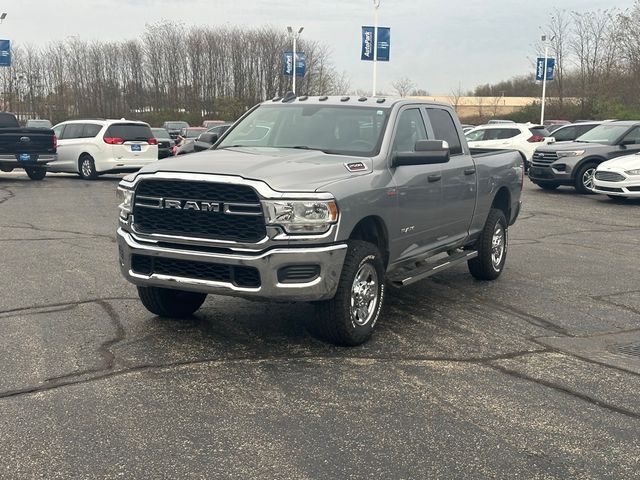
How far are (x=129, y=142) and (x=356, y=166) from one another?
16261mm

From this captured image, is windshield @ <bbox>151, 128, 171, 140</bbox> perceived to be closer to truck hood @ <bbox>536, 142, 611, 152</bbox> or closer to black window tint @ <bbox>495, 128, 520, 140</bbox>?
black window tint @ <bbox>495, 128, 520, 140</bbox>

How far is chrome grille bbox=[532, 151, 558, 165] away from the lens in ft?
61.5

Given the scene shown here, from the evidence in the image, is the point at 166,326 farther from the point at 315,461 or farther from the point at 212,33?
the point at 212,33

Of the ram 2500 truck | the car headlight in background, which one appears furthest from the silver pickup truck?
the ram 2500 truck

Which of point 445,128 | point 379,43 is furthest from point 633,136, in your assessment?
point 379,43

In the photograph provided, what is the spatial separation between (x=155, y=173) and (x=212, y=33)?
65326 mm

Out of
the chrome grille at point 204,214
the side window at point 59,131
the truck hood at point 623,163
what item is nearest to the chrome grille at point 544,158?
the truck hood at point 623,163

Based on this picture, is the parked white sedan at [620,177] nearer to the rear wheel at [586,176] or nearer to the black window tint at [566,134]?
the rear wheel at [586,176]

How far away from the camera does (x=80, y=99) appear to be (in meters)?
65.9

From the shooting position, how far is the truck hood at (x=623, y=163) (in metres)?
16.2

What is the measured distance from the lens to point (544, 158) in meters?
19.0

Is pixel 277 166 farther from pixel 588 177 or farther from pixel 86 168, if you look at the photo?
pixel 86 168

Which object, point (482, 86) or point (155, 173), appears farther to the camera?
point (482, 86)

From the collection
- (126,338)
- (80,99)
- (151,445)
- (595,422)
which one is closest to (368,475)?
(151,445)
